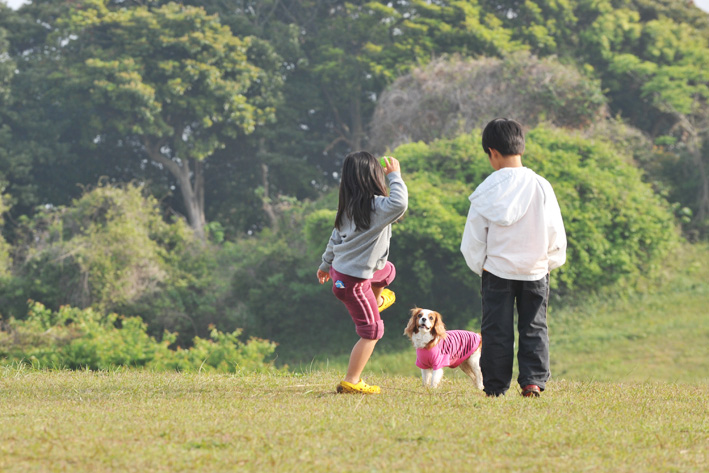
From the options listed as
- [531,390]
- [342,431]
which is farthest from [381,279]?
[342,431]

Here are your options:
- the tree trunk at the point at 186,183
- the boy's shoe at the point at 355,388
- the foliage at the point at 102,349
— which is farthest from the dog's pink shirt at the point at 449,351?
the tree trunk at the point at 186,183

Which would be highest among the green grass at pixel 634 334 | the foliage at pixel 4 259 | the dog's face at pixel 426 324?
the dog's face at pixel 426 324

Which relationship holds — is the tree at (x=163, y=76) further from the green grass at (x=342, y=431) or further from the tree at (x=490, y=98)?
the green grass at (x=342, y=431)

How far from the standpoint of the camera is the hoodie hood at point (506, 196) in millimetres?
5199

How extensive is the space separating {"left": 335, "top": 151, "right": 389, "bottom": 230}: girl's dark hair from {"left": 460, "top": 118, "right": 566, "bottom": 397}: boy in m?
0.61

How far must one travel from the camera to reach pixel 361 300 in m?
5.50

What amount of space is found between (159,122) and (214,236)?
13.0 ft

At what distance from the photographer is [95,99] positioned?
2683cm

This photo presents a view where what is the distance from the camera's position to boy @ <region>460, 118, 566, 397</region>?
524 centimetres

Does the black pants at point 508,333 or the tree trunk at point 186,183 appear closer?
the black pants at point 508,333

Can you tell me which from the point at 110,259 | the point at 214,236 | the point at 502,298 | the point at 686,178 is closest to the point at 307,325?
the point at 110,259

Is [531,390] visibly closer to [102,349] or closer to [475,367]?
[475,367]

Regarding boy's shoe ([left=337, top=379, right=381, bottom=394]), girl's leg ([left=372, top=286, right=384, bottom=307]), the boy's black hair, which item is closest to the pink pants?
girl's leg ([left=372, top=286, right=384, bottom=307])

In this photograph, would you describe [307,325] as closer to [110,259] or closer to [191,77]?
[110,259]
